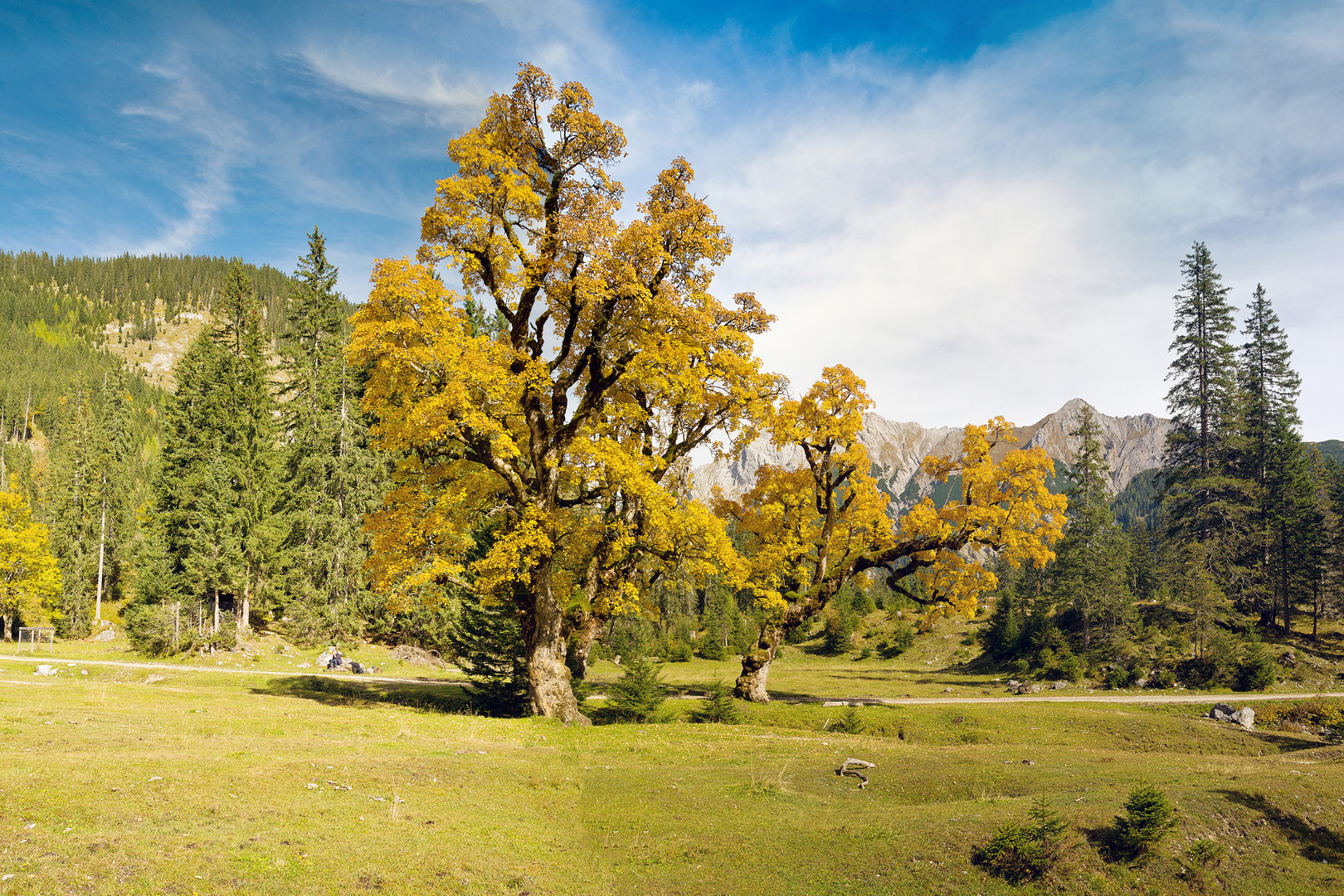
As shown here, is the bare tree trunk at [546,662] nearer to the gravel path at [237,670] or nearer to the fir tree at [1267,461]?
the gravel path at [237,670]

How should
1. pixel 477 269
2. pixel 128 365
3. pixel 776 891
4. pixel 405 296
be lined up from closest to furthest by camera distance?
pixel 776 891, pixel 405 296, pixel 477 269, pixel 128 365

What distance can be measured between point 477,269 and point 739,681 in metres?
19.1

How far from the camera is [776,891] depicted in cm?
784

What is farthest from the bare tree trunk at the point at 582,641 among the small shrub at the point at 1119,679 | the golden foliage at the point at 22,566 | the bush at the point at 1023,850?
the golden foliage at the point at 22,566

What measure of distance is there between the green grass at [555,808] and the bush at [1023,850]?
23 centimetres

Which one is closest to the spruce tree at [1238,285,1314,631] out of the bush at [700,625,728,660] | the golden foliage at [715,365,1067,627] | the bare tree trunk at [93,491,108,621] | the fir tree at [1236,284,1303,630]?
the fir tree at [1236,284,1303,630]

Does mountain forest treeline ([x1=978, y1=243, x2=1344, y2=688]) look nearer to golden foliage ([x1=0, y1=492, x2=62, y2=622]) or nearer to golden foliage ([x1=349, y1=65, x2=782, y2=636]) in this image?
golden foliage ([x1=349, y1=65, x2=782, y2=636])

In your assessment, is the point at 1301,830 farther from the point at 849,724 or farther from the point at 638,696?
the point at 638,696

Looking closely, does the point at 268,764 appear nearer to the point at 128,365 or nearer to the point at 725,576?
the point at 725,576

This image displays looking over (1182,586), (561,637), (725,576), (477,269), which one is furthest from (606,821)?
(1182,586)

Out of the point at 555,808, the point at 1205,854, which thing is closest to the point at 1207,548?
the point at 1205,854

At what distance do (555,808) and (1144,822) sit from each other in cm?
898

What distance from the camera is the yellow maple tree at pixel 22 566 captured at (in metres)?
41.5

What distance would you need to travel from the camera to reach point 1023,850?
8477 mm
